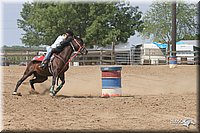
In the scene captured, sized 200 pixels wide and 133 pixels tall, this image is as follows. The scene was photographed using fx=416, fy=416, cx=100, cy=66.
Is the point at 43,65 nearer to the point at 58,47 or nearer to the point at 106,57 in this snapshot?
the point at 58,47

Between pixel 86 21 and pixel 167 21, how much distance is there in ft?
62.3

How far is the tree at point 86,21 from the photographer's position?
4441cm

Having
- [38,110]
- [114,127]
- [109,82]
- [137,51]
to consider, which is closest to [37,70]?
[109,82]

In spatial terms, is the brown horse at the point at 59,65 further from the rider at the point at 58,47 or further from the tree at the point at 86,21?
the tree at the point at 86,21

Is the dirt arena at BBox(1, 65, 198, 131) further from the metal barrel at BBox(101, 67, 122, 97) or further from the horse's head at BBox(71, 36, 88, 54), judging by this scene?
the horse's head at BBox(71, 36, 88, 54)

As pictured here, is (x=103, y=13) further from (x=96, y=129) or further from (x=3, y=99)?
(x=96, y=129)

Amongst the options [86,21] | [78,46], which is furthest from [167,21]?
[78,46]

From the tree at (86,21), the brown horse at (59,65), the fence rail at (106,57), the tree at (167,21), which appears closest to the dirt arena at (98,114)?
the brown horse at (59,65)

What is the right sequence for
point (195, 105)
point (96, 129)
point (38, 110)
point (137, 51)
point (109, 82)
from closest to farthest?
point (96, 129) < point (38, 110) < point (195, 105) < point (109, 82) < point (137, 51)

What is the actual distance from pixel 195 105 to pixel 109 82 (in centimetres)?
293

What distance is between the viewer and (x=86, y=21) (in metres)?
46.7

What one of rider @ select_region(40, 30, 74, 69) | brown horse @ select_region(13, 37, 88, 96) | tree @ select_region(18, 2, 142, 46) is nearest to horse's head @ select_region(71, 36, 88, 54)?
brown horse @ select_region(13, 37, 88, 96)

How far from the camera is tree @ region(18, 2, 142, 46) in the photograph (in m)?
44.4

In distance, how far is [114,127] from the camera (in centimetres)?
750
